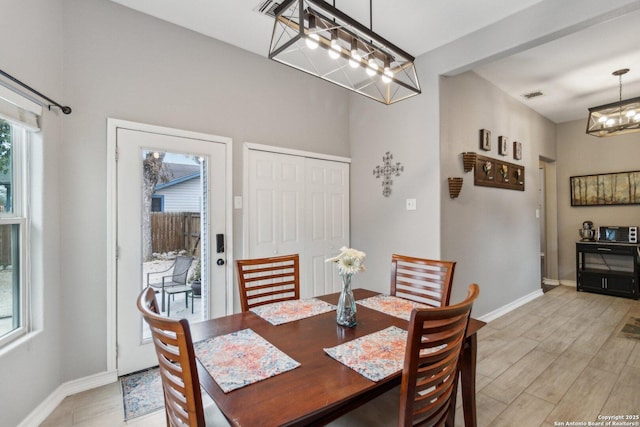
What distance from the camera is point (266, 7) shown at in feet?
7.87

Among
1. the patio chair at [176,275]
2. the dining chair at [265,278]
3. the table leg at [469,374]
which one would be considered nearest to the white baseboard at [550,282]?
the table leg at [469,374]

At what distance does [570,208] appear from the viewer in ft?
17.9

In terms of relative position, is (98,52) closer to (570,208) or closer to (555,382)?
(555,382)

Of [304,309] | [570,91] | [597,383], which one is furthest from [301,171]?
[570,91]

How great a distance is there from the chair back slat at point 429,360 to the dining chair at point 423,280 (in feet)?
2.67

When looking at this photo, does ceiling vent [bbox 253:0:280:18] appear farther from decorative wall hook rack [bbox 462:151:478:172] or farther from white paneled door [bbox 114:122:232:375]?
decorative wall hook rack [bbox 462:151:478:172]

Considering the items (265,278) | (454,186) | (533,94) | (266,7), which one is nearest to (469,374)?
(265,278)

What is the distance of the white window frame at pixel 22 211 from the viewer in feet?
6.13

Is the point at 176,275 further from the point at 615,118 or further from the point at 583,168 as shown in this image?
the point at 583,168

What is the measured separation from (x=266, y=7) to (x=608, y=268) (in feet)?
20.6

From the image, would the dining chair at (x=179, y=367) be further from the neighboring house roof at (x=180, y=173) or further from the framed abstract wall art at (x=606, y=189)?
the framed abstract wall art at (x=606, y=189)

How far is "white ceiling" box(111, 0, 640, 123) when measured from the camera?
7.97 ft

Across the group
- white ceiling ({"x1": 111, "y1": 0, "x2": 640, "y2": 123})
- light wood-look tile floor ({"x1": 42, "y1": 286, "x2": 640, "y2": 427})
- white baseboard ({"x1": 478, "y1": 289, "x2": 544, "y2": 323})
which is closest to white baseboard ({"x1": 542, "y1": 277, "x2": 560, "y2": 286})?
white baseboard ({"x1": 478, "y1": 289, "x2": 544, "y2": 323})

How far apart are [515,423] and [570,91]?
427cm
